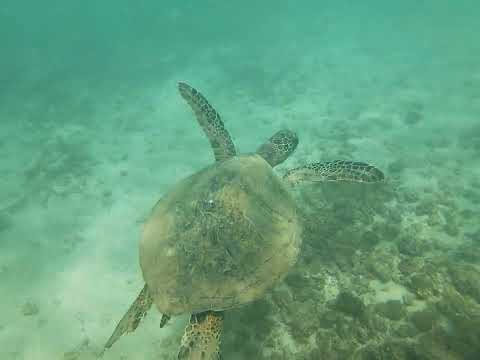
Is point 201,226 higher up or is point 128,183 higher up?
point 128,183

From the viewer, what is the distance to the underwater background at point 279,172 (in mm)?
3621

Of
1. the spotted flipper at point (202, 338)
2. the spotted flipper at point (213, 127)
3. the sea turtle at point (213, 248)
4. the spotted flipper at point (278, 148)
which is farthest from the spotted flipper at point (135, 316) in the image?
the spotted flipper at point (278, 148)

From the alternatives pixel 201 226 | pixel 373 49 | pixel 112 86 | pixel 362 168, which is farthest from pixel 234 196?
pixel 373 49

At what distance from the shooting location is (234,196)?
10.9 feet

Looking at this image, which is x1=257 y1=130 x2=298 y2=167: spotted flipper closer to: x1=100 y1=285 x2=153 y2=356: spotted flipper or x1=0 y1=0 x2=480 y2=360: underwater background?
x1=0 y1=0 x2=480 y2=360: underwater background

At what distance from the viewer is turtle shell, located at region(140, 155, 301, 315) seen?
9.41 feet

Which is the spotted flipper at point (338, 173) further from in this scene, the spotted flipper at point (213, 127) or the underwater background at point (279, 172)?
the spotted flipper at point (213, 127)

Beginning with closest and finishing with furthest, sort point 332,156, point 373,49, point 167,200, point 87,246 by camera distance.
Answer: point 167,200
point 87,246
point 332,156
point 373,49

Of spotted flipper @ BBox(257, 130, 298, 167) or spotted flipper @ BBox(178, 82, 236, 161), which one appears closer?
spotted flipper @ BBox(257, 130, 298, 167)

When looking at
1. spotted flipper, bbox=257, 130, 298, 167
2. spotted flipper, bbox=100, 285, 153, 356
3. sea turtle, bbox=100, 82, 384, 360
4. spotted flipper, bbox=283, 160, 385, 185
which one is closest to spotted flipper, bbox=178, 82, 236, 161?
spotted flipper, bbox=257, 130, 298, 167

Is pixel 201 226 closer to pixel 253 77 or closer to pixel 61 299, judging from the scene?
pixel 61 299

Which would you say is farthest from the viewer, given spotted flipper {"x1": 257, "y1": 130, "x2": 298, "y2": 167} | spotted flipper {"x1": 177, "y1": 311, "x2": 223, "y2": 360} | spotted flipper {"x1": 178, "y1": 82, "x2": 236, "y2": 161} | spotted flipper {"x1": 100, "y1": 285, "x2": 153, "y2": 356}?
spotted flipper {"x1": 178, "y1": 82, "x2": 236, "y2": 161}

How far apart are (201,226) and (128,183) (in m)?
5.55

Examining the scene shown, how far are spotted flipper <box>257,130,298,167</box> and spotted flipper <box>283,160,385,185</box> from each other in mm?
391
